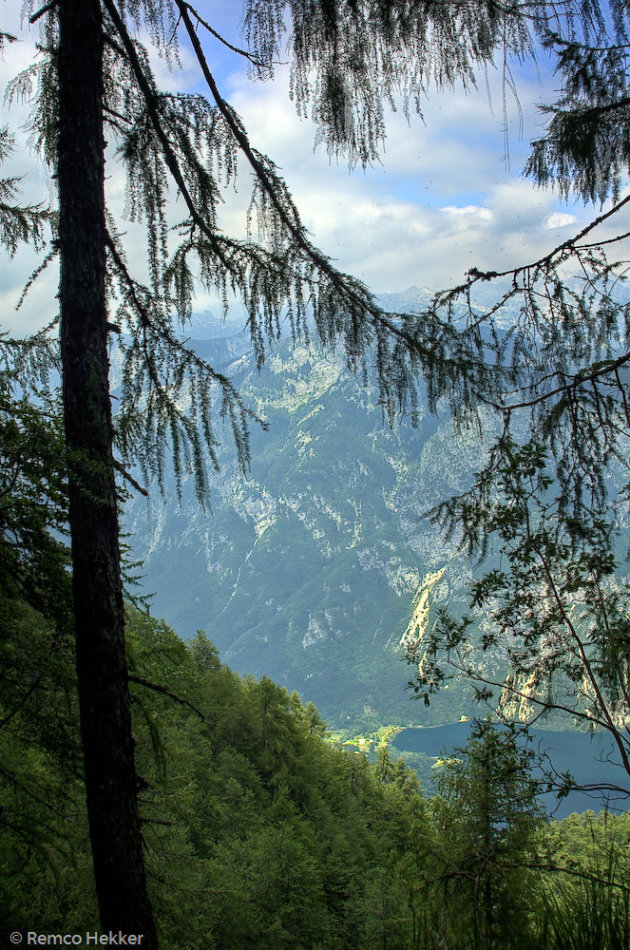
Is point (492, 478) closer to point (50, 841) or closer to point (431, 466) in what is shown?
point (50, 841)

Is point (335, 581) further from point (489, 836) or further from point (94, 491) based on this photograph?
point (94, 491)

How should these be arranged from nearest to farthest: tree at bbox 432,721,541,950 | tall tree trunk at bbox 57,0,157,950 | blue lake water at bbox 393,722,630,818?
tall tree trunk at bbox 57,0,157,950 < tree at bbox 432,721,541,950 < blue lake water at bbox 393,722,630,818

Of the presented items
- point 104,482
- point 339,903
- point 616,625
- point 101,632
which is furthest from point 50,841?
point 339,903

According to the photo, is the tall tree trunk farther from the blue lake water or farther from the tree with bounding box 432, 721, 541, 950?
the blue lake water

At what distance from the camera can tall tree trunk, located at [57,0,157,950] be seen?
2.39 meters

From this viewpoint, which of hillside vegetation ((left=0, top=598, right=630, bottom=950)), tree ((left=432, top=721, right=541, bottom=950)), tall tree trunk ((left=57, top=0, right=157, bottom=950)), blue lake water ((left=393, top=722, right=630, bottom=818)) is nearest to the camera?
tall tree trunk ((left=57, top=0, right=157, bottom=950))

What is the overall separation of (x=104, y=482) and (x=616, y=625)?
2.81 m

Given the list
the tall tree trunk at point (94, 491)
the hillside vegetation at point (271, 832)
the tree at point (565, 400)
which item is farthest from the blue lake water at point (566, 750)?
the tall tree trunk at point (94, 491)

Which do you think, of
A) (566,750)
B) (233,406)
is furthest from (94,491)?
(566,750)

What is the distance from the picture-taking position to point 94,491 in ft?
8.27

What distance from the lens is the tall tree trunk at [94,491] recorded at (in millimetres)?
2389

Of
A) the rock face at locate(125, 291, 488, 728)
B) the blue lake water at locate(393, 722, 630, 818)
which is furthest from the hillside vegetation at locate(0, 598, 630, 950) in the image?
the rock face at locate(125, 291, 488, 728)

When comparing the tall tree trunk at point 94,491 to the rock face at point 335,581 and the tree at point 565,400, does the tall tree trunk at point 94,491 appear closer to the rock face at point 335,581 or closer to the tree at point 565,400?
the tree at point 565,400

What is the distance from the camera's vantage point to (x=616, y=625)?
10.3 ft
